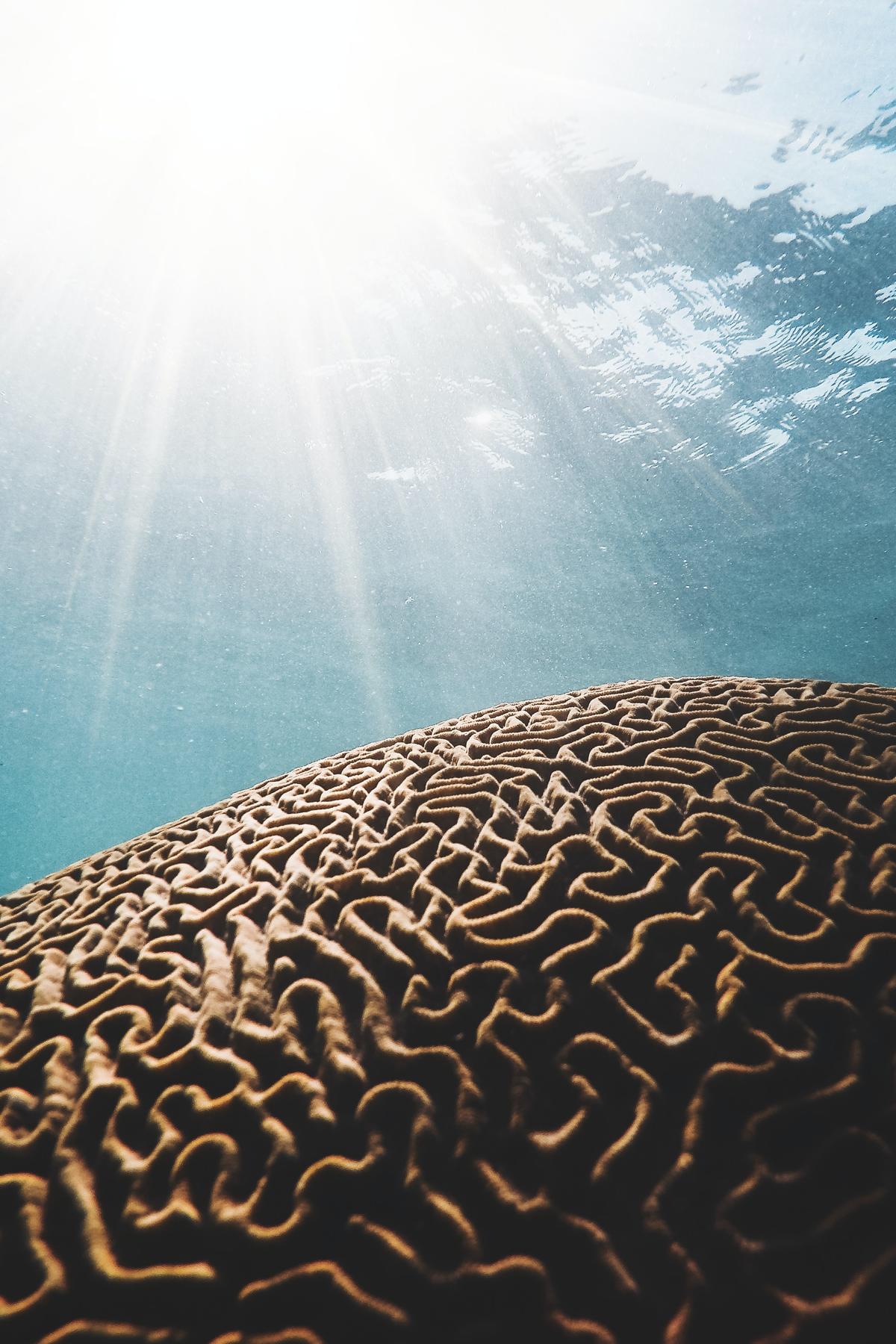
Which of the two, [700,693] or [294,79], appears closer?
[700,693]

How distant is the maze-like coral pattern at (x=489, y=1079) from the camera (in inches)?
55.6

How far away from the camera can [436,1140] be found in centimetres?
166

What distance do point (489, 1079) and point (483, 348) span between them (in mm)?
17036

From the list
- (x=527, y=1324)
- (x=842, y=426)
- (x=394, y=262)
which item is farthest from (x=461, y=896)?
(x=842, y=426)

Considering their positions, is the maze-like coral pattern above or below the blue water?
below

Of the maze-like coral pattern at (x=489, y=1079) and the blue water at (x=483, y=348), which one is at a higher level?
the blue water at (x=483, y=348)

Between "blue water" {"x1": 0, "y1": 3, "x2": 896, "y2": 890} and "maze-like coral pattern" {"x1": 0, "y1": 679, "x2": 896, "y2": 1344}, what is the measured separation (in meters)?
13.9

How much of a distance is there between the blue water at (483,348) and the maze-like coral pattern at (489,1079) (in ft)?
45.7

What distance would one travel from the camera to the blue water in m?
11.4

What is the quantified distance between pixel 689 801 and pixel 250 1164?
204cm

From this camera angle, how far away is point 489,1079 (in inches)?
70.4

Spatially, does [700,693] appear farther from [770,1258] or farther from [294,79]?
[294,79]

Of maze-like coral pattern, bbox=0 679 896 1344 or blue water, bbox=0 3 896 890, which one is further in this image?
blue water, bbox=0 3 896 890

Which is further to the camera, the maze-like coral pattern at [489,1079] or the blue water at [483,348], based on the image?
the blue water at [483,348]
